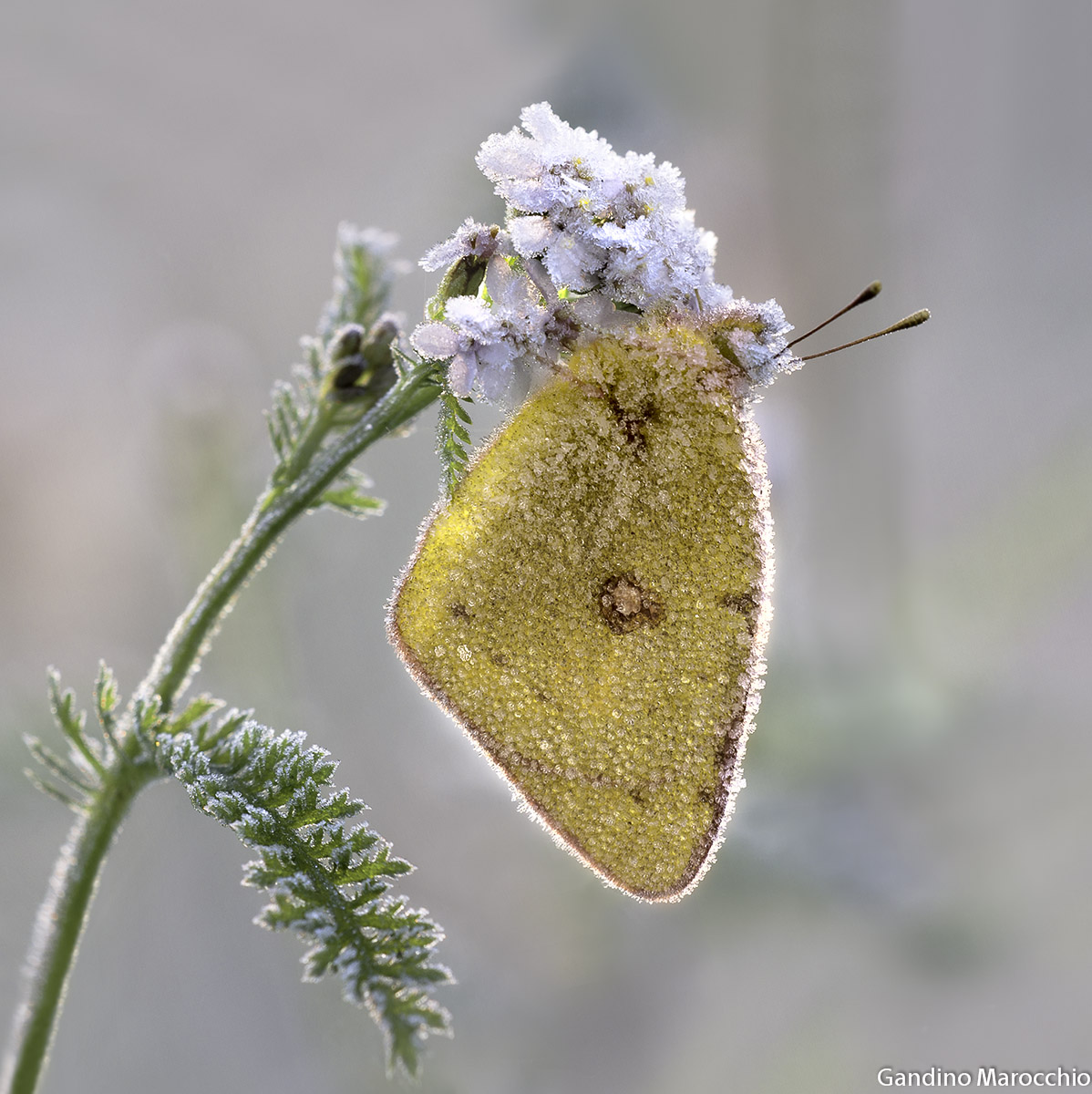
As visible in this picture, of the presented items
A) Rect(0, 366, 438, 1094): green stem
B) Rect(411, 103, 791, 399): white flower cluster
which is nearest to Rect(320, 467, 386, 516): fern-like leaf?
Rect(0, 366, 438, 1094): green stem

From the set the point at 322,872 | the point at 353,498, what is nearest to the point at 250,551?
the point at 353,498

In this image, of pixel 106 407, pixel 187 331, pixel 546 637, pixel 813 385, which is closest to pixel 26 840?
pixel 106 407

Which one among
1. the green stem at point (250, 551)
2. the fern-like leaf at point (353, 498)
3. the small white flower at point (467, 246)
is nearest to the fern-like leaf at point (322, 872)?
the green stem at point (250, 551)

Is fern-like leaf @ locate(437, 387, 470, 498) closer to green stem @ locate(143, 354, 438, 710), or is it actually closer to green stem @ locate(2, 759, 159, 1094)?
green stem @ locate(143, 354, 438, 710)

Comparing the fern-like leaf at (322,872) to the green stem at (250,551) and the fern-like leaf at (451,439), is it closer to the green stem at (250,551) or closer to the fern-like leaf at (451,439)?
the green stem at (250,551)

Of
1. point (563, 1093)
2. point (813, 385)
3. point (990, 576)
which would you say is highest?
point (813, 385)

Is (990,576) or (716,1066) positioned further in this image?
(990,576)

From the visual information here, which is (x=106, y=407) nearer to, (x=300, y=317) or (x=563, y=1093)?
(x=300, y=317)
